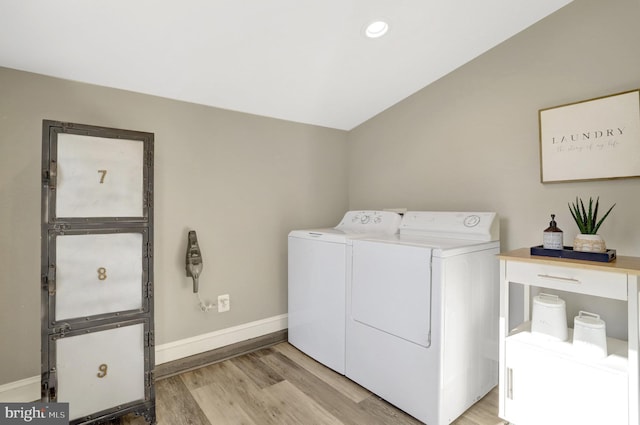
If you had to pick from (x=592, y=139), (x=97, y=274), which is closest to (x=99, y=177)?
(x=97, y=274)

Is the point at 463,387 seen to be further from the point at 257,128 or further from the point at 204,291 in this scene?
the point at 257,128

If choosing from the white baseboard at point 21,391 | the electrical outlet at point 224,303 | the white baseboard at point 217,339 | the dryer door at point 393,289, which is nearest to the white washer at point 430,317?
the dryer door at point 393,289

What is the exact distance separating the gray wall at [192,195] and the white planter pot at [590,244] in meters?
1.87

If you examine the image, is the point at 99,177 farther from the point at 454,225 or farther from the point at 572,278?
the point at 572,278

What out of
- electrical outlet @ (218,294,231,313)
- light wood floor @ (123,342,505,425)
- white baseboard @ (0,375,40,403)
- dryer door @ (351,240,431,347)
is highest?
dryer door @ (351,240,431,347)

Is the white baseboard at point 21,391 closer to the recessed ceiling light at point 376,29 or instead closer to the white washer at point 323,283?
the white washer at point 323,283

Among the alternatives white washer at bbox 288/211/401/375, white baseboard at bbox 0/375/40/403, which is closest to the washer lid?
white washer at bbox 288/211/401/375

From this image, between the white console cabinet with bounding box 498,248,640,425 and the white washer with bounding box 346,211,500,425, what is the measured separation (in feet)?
0.60

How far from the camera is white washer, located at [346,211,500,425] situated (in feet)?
5.08

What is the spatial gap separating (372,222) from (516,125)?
3.70 feet

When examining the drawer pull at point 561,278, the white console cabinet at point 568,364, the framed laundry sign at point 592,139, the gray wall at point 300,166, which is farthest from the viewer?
the gray wall at point 300,166

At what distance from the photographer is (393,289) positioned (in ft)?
5.67

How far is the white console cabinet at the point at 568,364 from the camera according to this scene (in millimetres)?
1227

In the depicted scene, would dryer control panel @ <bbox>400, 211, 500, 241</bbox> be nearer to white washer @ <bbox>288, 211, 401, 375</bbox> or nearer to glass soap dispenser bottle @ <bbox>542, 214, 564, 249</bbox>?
white washer @ <bbox>288, 211, 401, 375</bbox>
